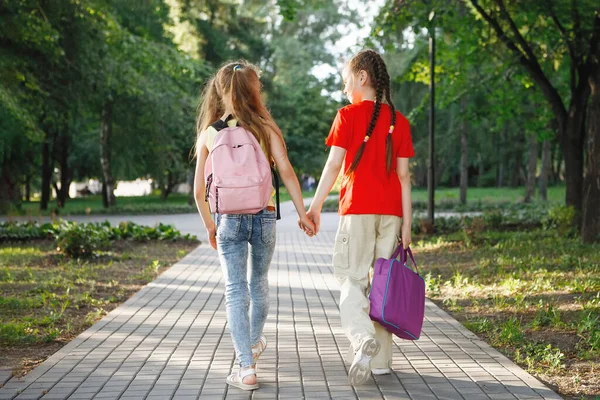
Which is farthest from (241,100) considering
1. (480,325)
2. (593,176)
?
(593,176)

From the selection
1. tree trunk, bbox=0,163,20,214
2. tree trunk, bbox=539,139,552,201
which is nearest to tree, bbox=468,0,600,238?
tree trunk, bbox=539,139,552,201

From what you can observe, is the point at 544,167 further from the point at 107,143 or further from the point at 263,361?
the point at 263,361

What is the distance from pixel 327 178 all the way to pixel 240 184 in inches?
24.4

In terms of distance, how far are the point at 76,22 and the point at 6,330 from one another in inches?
464

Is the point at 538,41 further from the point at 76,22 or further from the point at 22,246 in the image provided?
the point at 22,246

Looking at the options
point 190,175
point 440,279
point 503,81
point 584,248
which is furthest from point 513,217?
point 190,175

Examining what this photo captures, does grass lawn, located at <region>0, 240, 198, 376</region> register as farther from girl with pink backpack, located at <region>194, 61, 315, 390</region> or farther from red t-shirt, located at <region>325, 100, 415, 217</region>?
red t-shirt, located at <region>325, 100, 415, 217</region>

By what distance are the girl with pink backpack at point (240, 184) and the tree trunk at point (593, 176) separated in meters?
9.43

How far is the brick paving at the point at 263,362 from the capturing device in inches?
181

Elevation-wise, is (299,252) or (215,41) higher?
(215,41)

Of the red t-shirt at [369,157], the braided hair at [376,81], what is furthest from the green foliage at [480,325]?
the braided hair at [376,81]

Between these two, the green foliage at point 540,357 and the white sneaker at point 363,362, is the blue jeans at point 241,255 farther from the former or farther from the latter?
the green foliage at point 540,357

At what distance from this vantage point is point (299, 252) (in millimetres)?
13969

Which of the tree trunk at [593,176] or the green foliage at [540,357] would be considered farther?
the tree trunk at [593,176]
